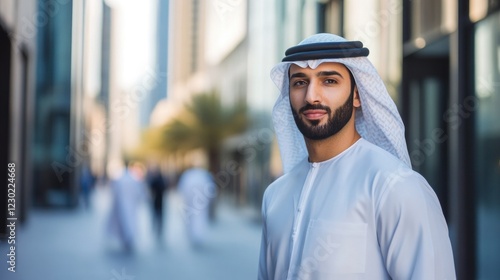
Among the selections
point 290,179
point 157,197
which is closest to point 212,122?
point 157,197

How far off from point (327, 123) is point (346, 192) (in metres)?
Result: 0.22

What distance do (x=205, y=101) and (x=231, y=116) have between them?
126cm

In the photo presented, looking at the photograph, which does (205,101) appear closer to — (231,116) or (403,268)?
(231,116)

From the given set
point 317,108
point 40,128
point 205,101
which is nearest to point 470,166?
point 317,108

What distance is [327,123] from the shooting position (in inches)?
88.0

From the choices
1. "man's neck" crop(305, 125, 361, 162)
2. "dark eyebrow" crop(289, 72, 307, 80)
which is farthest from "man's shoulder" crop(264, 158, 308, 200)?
"dark eyebrow" crop(289, 72, 307, 80)

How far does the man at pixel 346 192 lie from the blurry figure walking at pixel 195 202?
1231 centimetres

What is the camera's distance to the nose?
221cm

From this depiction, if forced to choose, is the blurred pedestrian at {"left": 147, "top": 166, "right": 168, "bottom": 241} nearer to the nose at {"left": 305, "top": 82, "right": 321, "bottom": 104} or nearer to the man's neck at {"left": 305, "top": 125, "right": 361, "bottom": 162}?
the man's neck at {"left": 305, "top": 125, "right": 361, "bottom": 162}

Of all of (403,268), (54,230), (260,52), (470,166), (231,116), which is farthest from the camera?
(231,116)

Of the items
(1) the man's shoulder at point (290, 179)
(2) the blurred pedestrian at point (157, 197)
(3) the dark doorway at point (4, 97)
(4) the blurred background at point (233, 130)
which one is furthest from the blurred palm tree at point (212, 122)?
(1) the man's shoulder at point (290, 179)

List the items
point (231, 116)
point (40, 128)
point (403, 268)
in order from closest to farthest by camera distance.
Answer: point (403, 268)
point (40, 128)
point (231, 116)

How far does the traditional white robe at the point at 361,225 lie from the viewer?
200 cm

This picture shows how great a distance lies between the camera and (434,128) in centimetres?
945
